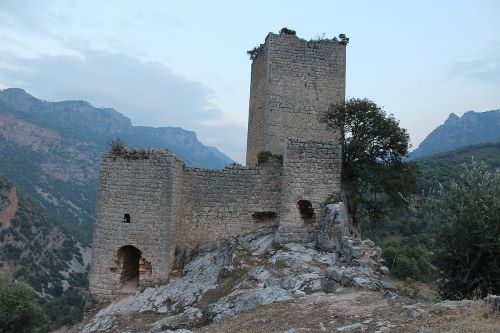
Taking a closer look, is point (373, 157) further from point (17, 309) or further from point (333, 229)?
point (17, 309)

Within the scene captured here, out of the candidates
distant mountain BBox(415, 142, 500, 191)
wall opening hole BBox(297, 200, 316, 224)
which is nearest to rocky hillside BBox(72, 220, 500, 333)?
wall opening hole BBox(297, 200, 316, 224)

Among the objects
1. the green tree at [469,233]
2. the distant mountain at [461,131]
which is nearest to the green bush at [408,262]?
the green tree at [469,233]

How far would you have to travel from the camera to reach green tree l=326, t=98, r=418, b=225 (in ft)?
46.0

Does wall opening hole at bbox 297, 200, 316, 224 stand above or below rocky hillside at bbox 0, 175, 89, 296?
above

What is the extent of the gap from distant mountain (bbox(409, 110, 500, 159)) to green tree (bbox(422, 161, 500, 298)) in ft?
370

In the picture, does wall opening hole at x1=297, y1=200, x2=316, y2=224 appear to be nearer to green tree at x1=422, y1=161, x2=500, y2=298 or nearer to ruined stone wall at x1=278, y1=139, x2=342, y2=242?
ruined stone wall at x1=278, y1=139, x2=342, y2=242

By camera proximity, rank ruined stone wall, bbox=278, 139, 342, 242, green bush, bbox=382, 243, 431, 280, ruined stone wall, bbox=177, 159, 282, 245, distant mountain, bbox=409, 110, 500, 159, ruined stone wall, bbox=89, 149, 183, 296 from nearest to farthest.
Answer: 1. ruined stone wall, bbox=278, 139, 342, 242
2. ruined stone wall, bbox=89, 149, 183, 296
3. ruined stone wall, bbox=177, 159, 282, 245
4. green bush, bbox=382, 243, 431, 280
5. distant mountain, bbox=409, 110, 500, 159

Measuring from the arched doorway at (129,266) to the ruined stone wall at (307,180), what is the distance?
485cm

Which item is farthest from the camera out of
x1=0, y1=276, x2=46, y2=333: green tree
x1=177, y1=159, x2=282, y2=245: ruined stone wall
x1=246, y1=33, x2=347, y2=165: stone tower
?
x1=0, y1=276, x2=46, y2=333: green tree

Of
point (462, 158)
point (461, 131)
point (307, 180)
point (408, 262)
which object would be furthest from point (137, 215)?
point (461, 131)

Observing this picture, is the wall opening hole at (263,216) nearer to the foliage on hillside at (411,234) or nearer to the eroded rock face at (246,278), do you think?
the eroded rock face at (246,278)

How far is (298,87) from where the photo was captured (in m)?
16.7

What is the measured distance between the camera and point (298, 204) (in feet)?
43.1

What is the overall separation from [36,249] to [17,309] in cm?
4101
